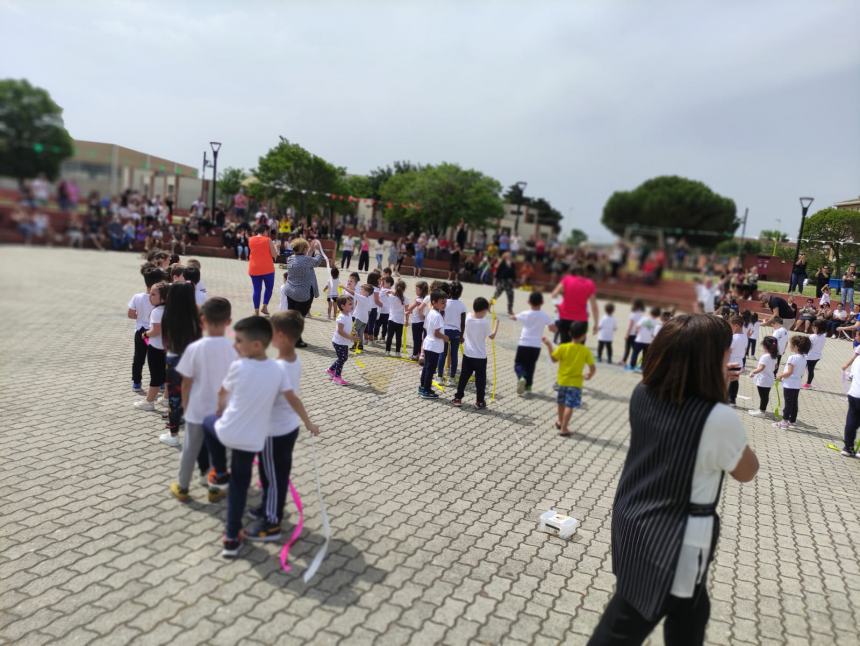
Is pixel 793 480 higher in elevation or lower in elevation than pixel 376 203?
lower

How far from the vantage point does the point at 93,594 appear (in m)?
3.47

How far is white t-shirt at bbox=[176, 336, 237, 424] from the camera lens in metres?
3.89

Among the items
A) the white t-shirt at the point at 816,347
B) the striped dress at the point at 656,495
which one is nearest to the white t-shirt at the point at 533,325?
the white t-shirt at the point at 816,347

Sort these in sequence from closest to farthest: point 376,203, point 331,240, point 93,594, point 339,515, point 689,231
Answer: point 689,231, point 93,594, point 339,515, point 376,203, point 331,240

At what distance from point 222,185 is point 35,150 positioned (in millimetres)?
2310

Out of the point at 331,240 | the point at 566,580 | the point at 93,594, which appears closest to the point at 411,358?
the point at 331,240

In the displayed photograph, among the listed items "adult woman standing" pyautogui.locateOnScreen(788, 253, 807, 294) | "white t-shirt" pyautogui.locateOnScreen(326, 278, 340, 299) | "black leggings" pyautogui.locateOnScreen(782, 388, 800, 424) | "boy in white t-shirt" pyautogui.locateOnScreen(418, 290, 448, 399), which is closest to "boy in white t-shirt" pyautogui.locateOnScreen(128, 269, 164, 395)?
"white t-shirt" pyautogui.locateOnScreen(326, 278, 340, 299)

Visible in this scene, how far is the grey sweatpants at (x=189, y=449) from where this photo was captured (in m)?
4.18

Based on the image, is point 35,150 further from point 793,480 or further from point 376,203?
point 793,480

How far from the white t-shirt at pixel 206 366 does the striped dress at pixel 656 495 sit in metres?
2.71

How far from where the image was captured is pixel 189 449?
4.34 metres

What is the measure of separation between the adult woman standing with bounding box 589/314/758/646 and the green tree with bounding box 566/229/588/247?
23.9 inches

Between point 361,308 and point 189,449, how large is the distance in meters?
5.44

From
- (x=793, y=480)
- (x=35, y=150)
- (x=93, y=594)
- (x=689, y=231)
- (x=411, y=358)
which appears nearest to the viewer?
(x=35, y=150)
